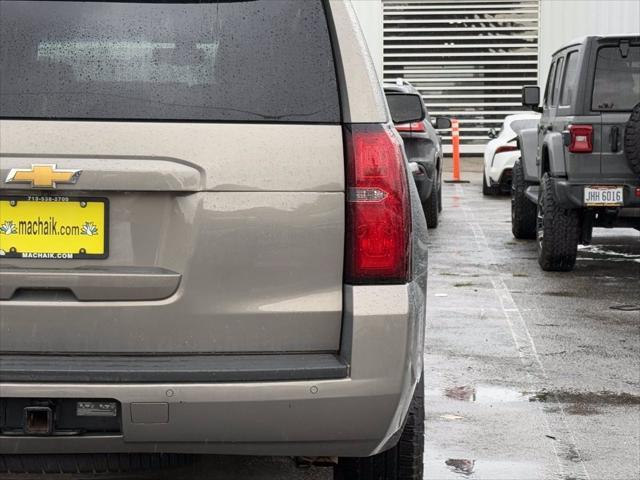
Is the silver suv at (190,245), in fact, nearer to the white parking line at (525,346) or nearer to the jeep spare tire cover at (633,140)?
the white parking line at (525,346)

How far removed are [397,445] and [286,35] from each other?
139 cm

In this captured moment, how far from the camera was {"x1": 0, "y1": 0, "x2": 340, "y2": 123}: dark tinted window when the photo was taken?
3693mm

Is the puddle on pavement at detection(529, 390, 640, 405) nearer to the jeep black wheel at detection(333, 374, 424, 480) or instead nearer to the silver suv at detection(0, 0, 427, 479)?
the jeep black wheel at detection(333, 374, 424, 480)

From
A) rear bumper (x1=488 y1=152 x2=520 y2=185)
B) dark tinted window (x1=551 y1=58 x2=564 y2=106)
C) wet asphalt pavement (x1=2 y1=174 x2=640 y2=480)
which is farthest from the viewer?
rear bumper (x1=488 y1=152 x2=520 y2=185)

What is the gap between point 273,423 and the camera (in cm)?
365

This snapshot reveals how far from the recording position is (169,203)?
3.70 metres

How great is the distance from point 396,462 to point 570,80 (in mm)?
7274

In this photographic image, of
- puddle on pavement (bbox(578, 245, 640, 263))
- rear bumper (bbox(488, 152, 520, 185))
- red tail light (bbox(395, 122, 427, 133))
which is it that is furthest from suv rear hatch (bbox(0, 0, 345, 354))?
rear bumper (bbox(488, 152, 520, 185))

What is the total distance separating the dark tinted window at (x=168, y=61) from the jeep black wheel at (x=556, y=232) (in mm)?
7496

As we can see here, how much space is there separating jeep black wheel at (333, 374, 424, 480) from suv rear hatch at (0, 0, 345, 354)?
75 centimetres

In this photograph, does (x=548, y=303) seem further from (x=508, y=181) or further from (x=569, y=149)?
(x=508, y=181)

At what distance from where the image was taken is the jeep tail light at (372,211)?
3.73m

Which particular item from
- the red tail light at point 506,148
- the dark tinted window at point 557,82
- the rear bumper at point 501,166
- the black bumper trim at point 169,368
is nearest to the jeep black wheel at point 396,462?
the black bumper trim at point 169,368

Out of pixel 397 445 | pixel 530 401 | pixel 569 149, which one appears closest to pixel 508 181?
pixel 569 149
